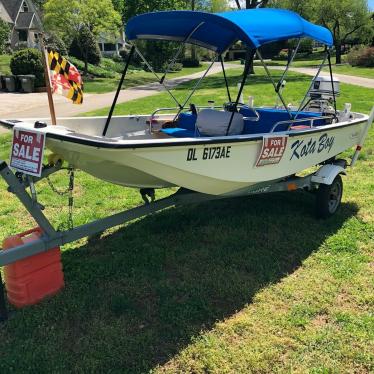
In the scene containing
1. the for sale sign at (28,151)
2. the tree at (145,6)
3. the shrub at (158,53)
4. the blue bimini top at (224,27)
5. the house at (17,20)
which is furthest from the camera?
the house at (17,20)

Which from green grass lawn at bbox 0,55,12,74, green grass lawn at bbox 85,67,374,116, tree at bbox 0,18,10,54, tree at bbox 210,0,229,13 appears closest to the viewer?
green grass lawn at bbox 85,67,374,116

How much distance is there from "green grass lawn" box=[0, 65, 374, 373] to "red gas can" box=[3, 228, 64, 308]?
0.12 m

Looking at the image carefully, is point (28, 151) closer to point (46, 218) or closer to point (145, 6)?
point (46, 218)

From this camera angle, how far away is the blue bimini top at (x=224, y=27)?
407cm

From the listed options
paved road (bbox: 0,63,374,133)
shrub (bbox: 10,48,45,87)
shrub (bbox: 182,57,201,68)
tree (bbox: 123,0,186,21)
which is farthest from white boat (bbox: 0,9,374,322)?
shrub (bbox: 182,57,201,68)

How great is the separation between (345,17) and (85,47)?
26877mm

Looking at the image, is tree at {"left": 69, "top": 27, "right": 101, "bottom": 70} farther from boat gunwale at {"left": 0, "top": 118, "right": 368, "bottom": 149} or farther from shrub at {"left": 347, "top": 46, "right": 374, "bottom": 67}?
boat gunwale at {"left": 0, "top": 118, "right": 368, "bottom": 149}

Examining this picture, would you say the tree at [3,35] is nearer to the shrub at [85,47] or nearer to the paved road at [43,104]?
the shrub at [85,47]

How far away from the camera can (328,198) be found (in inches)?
213

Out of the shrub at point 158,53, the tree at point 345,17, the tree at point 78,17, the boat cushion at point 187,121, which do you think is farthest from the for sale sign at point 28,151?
the tree at point 345,17

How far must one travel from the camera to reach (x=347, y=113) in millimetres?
6266

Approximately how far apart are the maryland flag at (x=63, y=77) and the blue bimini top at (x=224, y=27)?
112cm

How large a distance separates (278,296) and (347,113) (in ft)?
11.2

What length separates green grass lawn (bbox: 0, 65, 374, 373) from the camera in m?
3.16
